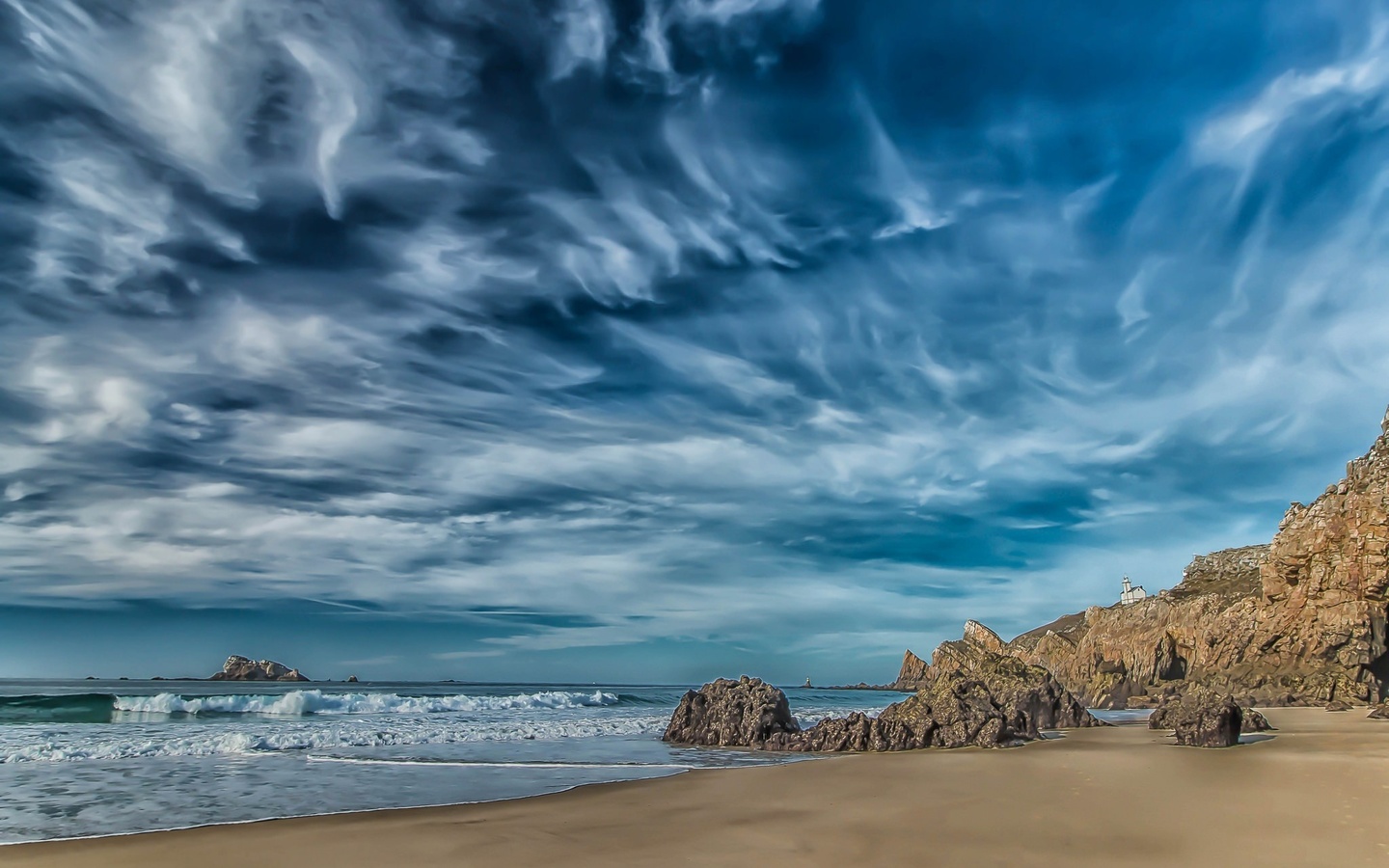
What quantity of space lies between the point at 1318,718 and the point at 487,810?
96.1ft

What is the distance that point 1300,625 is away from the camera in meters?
38.3

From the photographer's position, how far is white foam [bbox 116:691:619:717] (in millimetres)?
34406

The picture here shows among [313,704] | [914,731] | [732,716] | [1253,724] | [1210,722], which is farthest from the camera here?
[313,704]

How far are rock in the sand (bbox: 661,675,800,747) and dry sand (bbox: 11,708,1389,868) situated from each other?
25.7 ft

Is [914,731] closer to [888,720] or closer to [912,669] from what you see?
[888,720]

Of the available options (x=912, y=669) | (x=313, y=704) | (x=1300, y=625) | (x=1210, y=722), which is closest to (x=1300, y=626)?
(x=1300, y=625)

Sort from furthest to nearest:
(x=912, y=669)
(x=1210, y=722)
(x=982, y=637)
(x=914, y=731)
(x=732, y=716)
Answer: (x=912, y=669) < (x=982, y=637) < (x=732, y=716) < (x=914, y=731) < (x=1210, y=722)

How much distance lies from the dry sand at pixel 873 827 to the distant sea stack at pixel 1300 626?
2813 centimetres

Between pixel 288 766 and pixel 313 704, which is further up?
pixel 288 766

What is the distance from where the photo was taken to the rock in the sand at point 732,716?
19.7 metres

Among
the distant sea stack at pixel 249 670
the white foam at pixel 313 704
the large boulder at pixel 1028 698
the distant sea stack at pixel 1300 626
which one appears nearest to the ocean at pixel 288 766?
the white foam at pixel 313 704

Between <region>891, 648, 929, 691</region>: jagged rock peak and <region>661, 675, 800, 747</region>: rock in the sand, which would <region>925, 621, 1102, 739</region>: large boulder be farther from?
<region>891, 648, 929, 691</region>: jagged rock peak

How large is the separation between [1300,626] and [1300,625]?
0.20 ft

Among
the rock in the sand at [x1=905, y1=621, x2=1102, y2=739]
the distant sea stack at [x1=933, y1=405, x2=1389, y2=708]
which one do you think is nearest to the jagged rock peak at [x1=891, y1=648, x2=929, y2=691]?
the distant sea stack at [x1=933, y1=405, x2=1389, y2=708]
